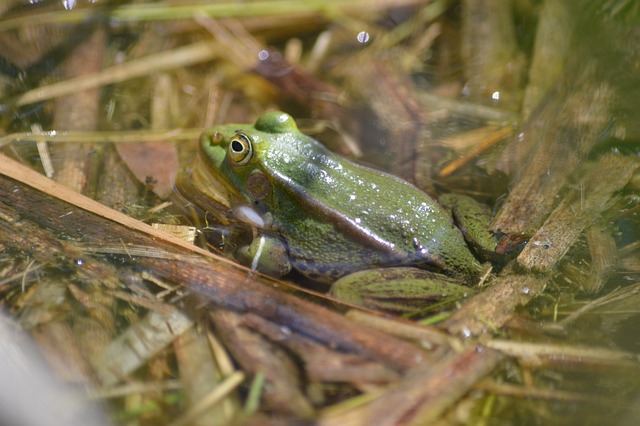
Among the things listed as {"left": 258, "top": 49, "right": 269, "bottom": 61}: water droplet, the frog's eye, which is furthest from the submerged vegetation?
the frog's eye

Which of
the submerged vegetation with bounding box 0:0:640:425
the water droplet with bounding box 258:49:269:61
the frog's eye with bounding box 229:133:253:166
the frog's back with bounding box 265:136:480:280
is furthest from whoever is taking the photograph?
the water droplet with bounding box 258:49:269:61

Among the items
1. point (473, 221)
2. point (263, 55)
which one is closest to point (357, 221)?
point (473, 221)

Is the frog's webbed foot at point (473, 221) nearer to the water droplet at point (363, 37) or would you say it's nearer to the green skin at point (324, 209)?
the green skin at point (324, 209)

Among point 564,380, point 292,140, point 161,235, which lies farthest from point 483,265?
point 161,235

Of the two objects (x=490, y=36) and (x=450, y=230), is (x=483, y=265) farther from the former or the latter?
(x=490, y=36)

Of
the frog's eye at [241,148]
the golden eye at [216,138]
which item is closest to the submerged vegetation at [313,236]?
the golden eye at [216,138]

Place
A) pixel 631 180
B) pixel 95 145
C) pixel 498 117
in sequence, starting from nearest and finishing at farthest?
pixel 631 180 < pixel 95 145 < pixel 498 117

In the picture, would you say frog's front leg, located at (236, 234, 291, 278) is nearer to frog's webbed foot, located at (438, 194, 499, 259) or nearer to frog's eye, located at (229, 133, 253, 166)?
frog's eye, located at (229, 133, 253, 166)

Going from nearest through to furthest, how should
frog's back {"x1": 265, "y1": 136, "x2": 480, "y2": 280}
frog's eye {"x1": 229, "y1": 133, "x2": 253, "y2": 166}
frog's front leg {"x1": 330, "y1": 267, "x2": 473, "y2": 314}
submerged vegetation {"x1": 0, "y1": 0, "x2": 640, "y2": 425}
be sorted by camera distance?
1. submerged vegetation {"x1": 0, "y1": 0, "x2": 640, "y2": 425}
2. frog's front leg {"x1": 330, "y1": 267, "x2": 473, "y2": 314}
3. frog's back {"x1": 265, "y1": 136, "x2": 480, "y2": 280}
4. frog's eye {"x1": 229, "y1": 133, "x2": 253, "y2": 166}
